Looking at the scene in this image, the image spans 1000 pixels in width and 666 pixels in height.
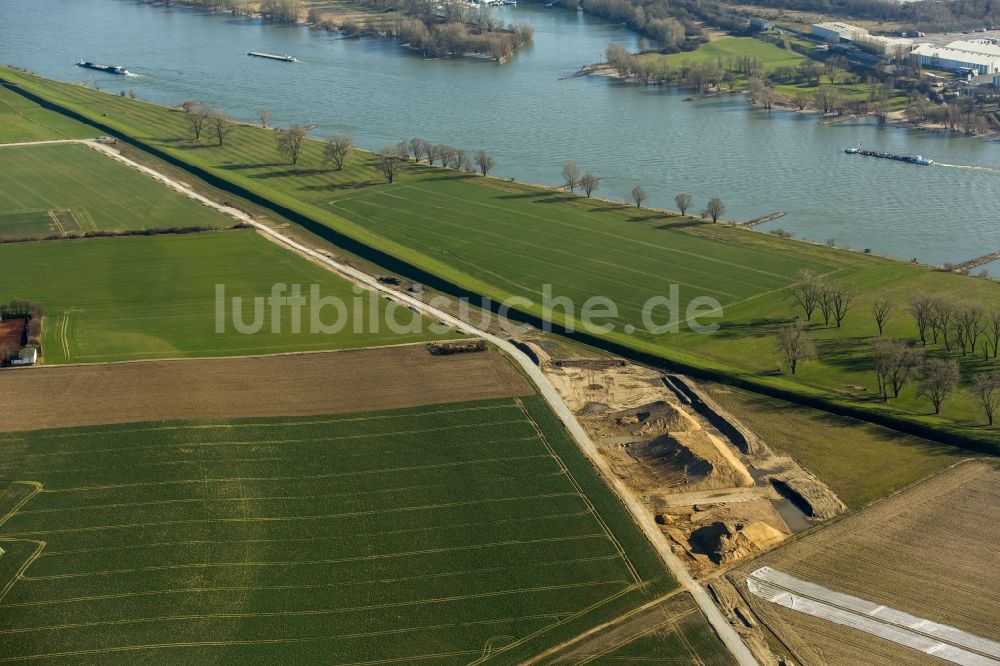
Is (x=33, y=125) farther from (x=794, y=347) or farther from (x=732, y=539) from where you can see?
(x=732, y=539)

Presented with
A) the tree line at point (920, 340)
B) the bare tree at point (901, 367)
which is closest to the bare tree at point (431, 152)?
the tree line at point (920, 340)

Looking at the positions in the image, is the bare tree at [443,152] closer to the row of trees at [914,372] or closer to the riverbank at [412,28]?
the row of trees at [914,372]

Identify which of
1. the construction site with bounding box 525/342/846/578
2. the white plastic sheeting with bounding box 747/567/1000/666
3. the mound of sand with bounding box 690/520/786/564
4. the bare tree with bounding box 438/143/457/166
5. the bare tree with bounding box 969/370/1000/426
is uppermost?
the bare tree with bounding box 438/143/457/166

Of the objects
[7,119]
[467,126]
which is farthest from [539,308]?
[7,119]

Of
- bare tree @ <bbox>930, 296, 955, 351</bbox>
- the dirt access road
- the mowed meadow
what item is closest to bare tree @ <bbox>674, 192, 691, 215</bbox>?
the mowed meadow

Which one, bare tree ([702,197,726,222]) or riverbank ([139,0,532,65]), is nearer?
bare tree ([702,197,726,222])

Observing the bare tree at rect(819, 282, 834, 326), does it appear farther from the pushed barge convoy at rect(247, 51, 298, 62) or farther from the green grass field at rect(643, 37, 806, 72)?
the pushed barge convoy at rect(247, 51, 298, 62)
